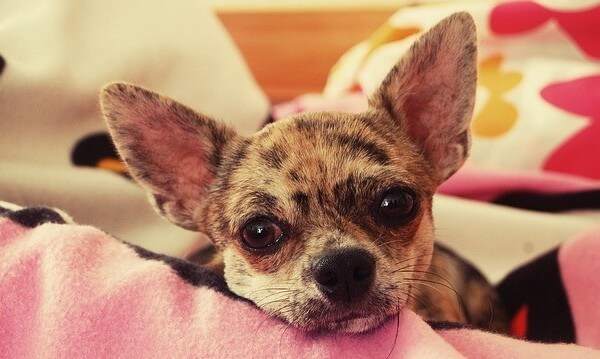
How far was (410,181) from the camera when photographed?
1271 mm

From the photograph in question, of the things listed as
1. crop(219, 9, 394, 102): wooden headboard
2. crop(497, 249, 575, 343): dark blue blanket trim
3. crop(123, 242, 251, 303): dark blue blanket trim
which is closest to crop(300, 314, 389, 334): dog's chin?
crop(123, 242, 251, 303): dark blue blanket trim

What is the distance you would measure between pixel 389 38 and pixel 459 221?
3.36 ft

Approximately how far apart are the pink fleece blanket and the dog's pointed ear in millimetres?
520

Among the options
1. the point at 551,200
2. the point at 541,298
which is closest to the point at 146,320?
the point at 541,298

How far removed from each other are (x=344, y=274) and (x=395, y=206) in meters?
0.23

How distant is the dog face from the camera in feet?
3.64

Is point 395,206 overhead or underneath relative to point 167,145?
underneath

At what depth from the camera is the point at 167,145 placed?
1.44 meters

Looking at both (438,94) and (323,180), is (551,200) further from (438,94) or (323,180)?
(323,180)

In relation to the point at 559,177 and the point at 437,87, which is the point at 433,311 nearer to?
the point at 437,87

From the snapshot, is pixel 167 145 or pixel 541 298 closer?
pixel 167 145

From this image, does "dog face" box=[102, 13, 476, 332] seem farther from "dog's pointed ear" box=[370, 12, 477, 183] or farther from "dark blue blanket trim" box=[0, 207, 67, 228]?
"dark blue blanket trim" box=[0, 207, 67, 228]

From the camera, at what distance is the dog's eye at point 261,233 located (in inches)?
48.4

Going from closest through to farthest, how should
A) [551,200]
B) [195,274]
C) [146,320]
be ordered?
[146,320], [195,274], [551,200]
